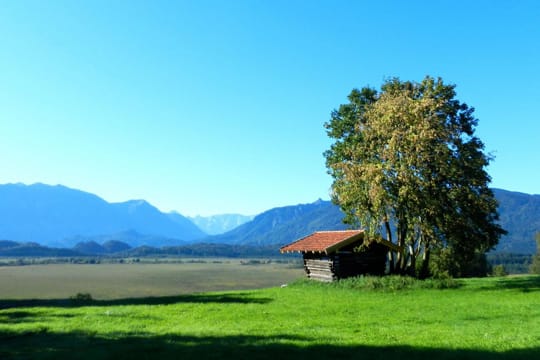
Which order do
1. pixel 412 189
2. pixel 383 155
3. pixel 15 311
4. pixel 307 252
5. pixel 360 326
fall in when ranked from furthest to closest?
pixel 307 252
pixel 383 155
pixel 412 189
pixel 15 311
pixel 360 326

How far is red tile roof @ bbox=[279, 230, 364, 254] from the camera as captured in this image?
3850 centimetres

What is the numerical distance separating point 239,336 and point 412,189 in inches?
740

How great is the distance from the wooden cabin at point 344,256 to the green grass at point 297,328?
9446mm

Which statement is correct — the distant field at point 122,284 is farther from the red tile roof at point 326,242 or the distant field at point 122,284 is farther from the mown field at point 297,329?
the mown field at point 297,329

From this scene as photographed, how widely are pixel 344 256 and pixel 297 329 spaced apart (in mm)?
22795

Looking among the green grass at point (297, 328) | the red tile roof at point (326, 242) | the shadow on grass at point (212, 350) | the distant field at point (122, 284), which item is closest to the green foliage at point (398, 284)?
the green grass at point (297, 328)

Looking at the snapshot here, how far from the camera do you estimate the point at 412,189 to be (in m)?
30.7

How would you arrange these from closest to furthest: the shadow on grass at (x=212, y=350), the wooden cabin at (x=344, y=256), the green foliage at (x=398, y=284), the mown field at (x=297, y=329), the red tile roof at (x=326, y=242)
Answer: the shadow on grass at (x=212, y=350), the mown field at (x=297, y=329), the green foliage at (x=398, y=284), the red tile roof at (x=326, y=242), the wooden cabin at (x=344, y=256)

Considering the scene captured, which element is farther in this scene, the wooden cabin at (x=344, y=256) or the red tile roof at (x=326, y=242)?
the wooden cabin at (x=344, y=256)

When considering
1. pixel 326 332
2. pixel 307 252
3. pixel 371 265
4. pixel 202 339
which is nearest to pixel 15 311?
pixel 202 339

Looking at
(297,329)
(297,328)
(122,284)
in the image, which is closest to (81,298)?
(297,328)

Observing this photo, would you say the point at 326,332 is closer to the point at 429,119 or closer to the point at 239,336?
the point at 239,336

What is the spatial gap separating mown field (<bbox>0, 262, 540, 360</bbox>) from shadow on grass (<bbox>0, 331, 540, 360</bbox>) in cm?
3

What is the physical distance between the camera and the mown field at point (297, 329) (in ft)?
43.8
